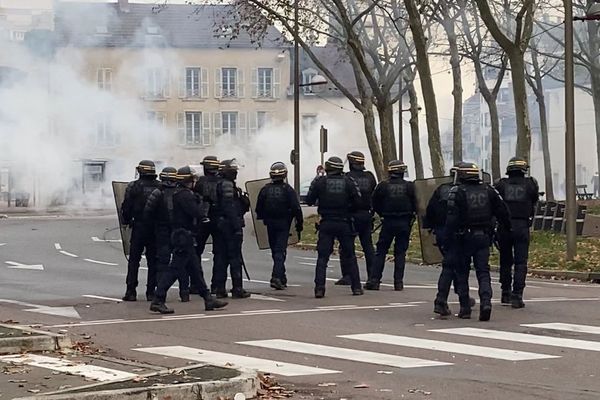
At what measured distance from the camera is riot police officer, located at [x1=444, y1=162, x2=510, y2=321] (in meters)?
14.4

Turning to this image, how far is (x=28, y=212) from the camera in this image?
5588 cm

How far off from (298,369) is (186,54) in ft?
170

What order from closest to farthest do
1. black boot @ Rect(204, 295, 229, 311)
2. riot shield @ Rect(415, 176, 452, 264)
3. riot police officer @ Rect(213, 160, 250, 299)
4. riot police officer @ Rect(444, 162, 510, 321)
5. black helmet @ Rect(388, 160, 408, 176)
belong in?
riot police officer @ Rect(444, 162, 510, 321), black boot @ Rect(204, 295, 229, 311), riot police officer @ Rect(213, 160, 250, 299), black helmet @ Rect(388, 160, 408, 176), riot shield @ Rect(415, 176, 452, 264)

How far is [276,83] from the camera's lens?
218ft

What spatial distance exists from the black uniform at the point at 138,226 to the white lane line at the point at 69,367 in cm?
560

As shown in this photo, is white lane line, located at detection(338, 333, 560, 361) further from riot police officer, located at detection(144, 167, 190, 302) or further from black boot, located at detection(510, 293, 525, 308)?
riot police officer, located at detection(144, 167, 190, 302)

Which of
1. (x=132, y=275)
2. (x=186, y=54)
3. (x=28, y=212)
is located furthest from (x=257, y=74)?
(x=132, y=275)

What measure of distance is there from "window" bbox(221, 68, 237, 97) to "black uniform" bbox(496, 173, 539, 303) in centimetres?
4872

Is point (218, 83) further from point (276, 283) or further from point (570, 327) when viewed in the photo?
point (570, 327)

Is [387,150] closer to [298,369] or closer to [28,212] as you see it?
[28,212]

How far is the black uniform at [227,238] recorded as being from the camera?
17.3 meters

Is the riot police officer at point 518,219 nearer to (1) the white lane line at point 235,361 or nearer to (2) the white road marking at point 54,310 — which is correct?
(1) the white lane line at point 235,361

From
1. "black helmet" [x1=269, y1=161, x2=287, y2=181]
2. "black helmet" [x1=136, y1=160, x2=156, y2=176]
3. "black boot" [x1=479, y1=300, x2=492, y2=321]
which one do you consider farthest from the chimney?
"black boot" [x1=479, y1=300, x2=492, y2=321]

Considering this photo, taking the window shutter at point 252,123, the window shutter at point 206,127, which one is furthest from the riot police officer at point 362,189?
the window shutter at point 252,123
